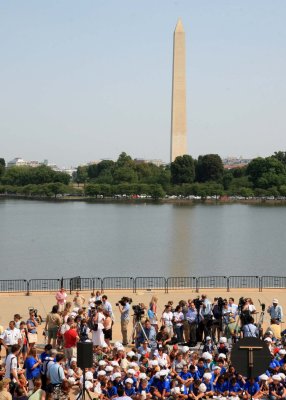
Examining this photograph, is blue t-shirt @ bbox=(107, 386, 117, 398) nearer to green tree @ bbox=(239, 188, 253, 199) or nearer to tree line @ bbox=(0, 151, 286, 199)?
tree line @ bbox=(0, 151, 286, 199)

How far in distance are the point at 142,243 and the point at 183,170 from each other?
222ft

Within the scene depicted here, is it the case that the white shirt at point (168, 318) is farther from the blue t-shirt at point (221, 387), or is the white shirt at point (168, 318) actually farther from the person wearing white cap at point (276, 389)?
the person wearing white cap at point (276, 389)

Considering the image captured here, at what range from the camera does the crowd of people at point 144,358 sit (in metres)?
13.3

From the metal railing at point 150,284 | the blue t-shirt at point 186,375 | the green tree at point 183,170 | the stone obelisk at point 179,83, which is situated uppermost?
the stone obelisk at point 179,83

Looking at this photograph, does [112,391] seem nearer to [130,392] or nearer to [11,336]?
[130,392]

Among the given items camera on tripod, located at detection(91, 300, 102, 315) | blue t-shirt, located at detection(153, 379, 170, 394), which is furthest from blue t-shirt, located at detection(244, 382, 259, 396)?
camera on tripod, located at detection(91, 300, 102, 315)

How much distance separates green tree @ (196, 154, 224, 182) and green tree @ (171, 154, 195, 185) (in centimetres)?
475

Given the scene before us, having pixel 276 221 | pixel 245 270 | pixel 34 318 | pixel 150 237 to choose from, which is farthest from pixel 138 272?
pixel 276 221

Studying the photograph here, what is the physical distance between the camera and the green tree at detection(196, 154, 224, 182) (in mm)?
142788

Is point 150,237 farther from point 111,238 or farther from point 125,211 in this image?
point 125,211

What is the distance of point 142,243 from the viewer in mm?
65312

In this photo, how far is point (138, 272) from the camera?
151ft

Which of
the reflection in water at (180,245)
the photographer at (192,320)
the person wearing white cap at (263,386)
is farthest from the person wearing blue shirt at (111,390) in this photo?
the reflection in water at (180,245)

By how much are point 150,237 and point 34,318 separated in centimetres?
5343
